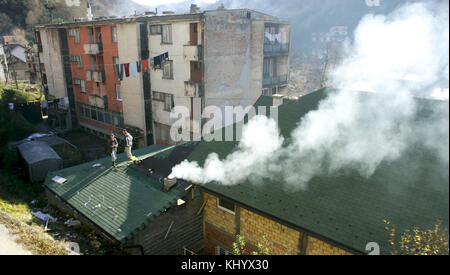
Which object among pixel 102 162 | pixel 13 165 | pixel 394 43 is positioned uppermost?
pixel 394 43

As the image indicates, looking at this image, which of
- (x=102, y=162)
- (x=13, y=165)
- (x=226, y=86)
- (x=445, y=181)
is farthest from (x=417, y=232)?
(x=13, y=165)

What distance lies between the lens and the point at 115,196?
34.7 ft

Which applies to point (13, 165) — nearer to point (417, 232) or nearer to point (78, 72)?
point (78, 72)

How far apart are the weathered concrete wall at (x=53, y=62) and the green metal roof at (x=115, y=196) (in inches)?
855

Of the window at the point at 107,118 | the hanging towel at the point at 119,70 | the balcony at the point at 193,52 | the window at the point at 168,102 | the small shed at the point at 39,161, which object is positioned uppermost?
the balcony at the point at 193,52

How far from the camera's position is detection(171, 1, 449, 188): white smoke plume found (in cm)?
741

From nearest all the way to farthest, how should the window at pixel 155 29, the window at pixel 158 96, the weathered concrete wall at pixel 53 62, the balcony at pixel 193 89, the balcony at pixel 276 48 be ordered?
the balcony at pixel 193 89 < the window at pixel 155 29 < the window at pixel 158 96 < the balcony at pixel 276 48 < the weathered concrete wall at pixel 53 62

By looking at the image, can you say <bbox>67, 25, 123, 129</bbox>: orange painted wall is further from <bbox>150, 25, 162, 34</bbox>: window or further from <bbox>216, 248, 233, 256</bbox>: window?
<bbox>216, 248, 233, 256</bbox>: window

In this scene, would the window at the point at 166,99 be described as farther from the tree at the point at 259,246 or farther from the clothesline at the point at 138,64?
the tree at the point at 259,246

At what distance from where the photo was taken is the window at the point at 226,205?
33.1 feet

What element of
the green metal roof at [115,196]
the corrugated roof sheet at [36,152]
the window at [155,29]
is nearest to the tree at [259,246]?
the green metal roof at [115,196]

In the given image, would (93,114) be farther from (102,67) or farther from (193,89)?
(193,89)

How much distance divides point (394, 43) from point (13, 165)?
2156cm
